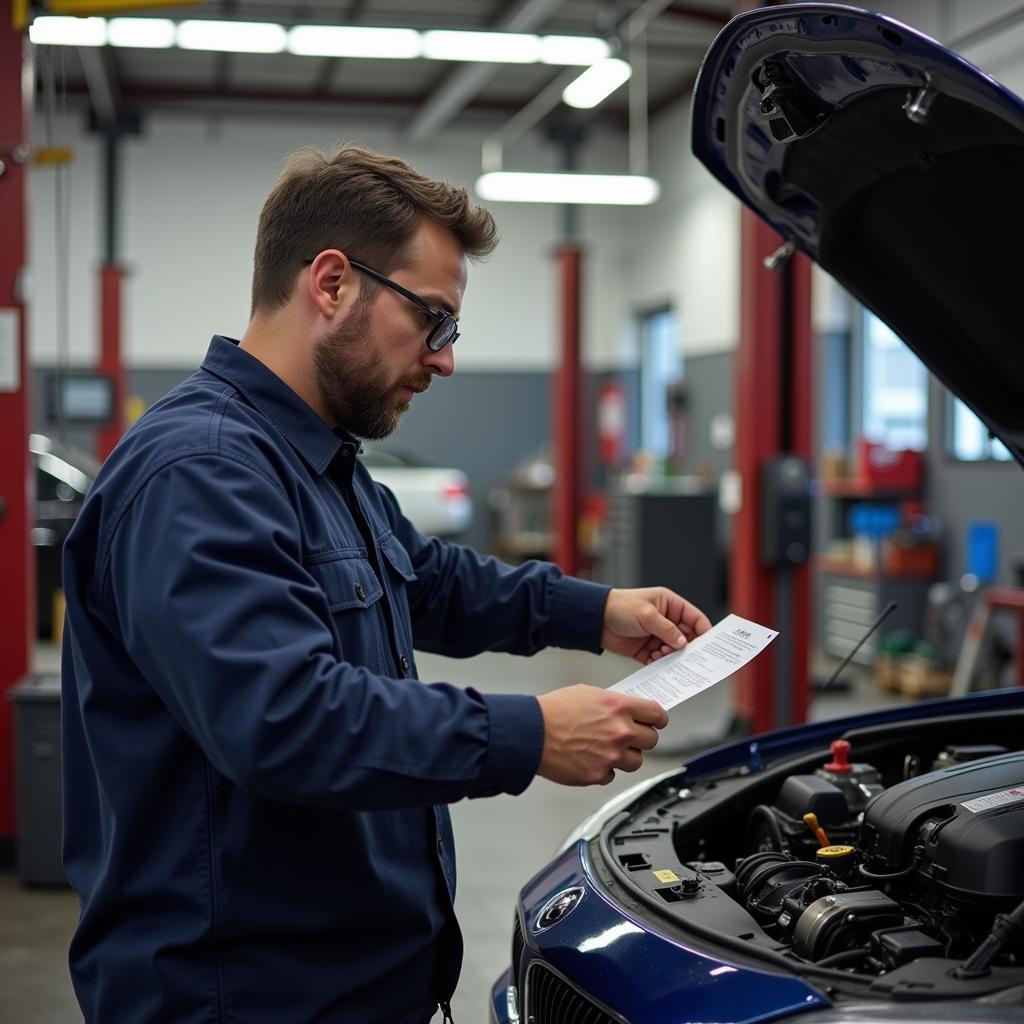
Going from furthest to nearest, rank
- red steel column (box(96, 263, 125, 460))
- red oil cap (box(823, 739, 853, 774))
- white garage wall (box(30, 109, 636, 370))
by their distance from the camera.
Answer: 1. white garage wall (box(30, 109, 636, 370))
2. red steel column (box(96, 263, 125, 460))
3. red oil cap (box(823, 739, 853, 774))

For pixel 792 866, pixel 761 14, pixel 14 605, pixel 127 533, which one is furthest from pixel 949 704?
pixel 14 605

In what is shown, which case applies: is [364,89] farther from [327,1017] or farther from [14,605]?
[327,1017]

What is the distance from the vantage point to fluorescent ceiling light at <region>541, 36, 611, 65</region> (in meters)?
7.22

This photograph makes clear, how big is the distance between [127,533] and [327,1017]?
57 cm

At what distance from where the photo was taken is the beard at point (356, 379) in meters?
1.43

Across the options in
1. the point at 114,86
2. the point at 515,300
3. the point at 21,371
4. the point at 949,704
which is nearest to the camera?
the point at 949,704

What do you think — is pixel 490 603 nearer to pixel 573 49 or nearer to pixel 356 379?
pixel 356 379

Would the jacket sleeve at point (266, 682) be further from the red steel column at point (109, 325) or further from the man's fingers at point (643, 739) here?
the red steel column at point (109, 325)

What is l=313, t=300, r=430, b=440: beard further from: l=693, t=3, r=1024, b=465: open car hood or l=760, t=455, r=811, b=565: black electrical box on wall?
l=760, t=455, r=811, b=565: black electrical box on wall

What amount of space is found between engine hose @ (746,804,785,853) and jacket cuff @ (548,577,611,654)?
349 millimetres

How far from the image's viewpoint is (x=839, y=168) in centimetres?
177

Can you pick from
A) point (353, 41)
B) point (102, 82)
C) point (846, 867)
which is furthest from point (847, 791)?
point (102, 82)

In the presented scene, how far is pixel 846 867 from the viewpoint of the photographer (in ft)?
5.45

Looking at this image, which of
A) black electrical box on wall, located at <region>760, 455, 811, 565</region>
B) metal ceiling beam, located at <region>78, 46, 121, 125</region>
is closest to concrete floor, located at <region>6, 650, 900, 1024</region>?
black electrical box on wall, located at <region>760, 455, 811, 565</region>
